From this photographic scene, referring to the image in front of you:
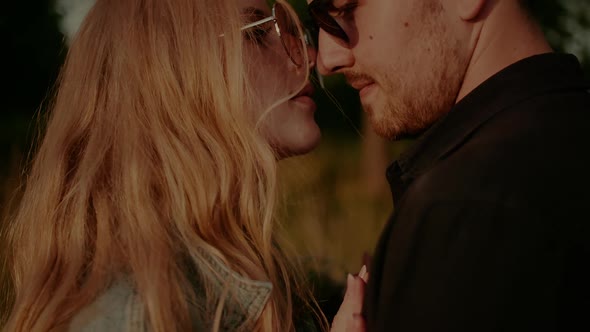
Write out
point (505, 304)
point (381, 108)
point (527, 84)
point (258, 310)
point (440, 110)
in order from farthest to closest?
point (381, 108)
point (440, 110)
point (258, 310)
point (527, 84)
point (505, 304)

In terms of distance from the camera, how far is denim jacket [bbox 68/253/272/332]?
196 centimetres

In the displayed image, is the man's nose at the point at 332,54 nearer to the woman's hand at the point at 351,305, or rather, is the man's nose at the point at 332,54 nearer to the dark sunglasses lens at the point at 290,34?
the dark sunglasses lens at the point at 290,34

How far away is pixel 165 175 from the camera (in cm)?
231

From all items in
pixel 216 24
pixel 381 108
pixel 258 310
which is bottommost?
pixel 258 310

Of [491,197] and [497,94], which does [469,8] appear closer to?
[497,94]

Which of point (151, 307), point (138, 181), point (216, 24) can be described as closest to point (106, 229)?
point (138, 181)

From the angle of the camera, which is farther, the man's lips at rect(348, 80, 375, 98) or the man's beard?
the man's lips at rect(348, 80, 375, 98)

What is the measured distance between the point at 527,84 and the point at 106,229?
1151mm

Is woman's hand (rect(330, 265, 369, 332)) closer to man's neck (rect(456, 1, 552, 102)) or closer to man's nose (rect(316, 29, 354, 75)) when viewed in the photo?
man's neck (rect(456, 1, 552, 102))

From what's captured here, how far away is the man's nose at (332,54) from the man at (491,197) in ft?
1.29

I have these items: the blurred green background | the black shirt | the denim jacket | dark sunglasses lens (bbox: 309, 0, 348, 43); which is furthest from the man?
the blurred green background

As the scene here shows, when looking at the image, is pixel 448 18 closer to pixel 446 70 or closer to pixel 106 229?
pixel 446 70

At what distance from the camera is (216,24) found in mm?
2477

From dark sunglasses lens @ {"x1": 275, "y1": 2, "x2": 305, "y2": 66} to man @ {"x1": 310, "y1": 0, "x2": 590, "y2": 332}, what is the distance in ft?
1.75
